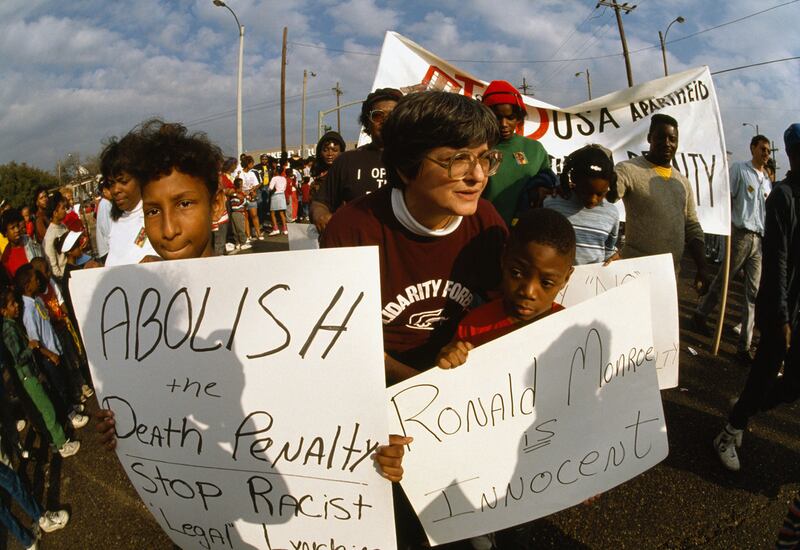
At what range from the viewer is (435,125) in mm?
1483

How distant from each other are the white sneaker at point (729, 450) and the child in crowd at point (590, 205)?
1248 mm

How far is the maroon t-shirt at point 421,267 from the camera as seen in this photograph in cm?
159

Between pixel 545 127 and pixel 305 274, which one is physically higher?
pixel 545 127

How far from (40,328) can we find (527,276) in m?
3.72

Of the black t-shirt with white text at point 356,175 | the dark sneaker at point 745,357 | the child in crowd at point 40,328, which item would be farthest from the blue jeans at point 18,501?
the dark sneaker at point 745,357

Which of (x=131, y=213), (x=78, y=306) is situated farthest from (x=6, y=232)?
(x=78, y=306)

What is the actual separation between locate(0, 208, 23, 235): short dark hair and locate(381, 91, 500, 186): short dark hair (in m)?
5.57

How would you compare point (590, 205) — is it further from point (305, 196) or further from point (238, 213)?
point (305, 196)

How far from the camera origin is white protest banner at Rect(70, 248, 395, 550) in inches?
47.8

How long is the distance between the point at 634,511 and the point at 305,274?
7.67ft

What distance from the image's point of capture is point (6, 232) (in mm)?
5223

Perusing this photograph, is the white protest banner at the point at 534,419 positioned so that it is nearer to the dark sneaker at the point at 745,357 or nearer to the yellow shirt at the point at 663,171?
the yellow shirt at the point at 663,171

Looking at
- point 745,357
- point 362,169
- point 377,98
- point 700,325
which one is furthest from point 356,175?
point 700,325

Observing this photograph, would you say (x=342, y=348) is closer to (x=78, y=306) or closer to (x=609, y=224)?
(x=78, y=306)
